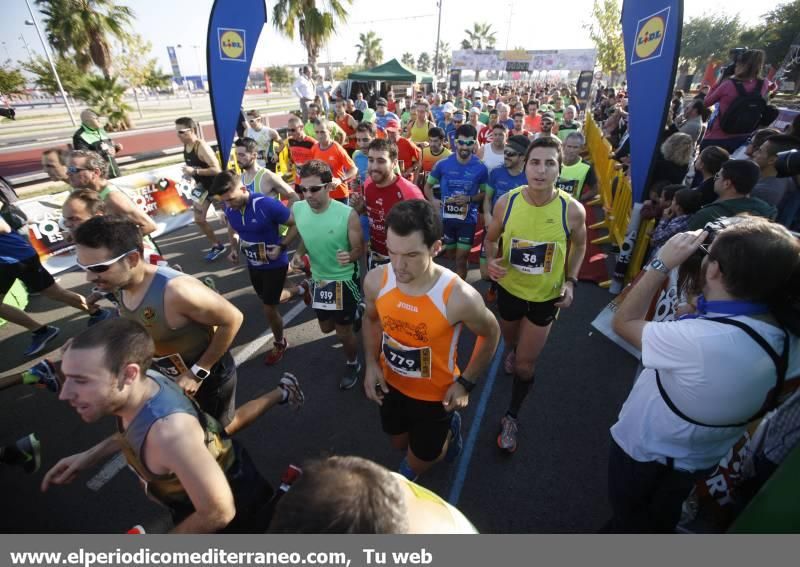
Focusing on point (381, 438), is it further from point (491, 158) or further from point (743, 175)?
point (491, 158)

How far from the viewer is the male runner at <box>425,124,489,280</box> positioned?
5223 millimetres

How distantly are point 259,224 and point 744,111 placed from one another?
762 centimetres

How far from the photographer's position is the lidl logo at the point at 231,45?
638 cm

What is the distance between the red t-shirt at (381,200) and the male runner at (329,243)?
2.57 ft

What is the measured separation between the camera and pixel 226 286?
20.4ft

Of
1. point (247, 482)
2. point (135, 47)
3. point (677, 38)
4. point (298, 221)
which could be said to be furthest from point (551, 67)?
point (247, 482)

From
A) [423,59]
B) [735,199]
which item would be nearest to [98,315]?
[735,199]

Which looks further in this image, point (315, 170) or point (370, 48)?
point (370, 48)

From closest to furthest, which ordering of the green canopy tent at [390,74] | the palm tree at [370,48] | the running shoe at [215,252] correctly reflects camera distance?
the running shoe at [215,252]
the green canopy tent at [390,74]
the palm tree at [370,48]

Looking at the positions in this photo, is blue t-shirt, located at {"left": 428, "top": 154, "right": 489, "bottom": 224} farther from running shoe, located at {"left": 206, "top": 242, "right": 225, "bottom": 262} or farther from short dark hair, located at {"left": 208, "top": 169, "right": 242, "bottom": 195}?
running shoe, located at {"left": 206, "top": 242, "right": 225, "bottom": 262}

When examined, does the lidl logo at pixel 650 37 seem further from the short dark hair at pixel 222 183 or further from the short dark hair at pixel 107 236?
the short dark hair at pixel 107 236

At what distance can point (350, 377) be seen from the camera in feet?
13.5

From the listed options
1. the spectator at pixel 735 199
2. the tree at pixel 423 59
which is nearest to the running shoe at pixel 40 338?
the spectator at pixel 735 199
